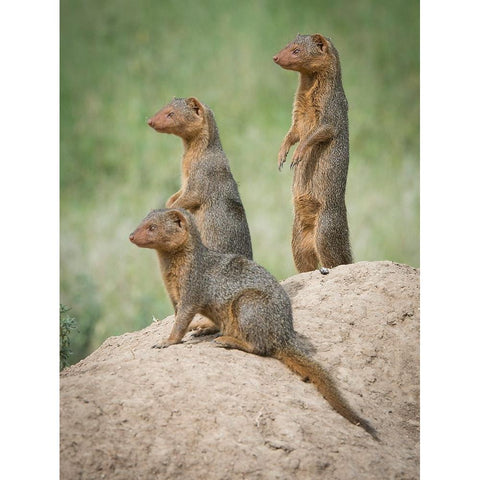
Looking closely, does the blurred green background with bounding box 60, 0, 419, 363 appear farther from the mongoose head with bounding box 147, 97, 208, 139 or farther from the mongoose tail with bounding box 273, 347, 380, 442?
the mongoose tail with bounding box 273, 347, 380, 442

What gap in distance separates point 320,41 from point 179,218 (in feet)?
5.28

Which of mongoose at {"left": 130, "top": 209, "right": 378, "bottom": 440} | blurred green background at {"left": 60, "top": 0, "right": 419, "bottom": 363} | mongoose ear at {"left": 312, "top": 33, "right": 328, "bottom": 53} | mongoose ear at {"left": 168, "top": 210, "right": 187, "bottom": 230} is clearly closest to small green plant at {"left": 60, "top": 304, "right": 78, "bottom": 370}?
blurred green background at {"left": 60, "top": 0, "right": 419, "bottom": 363}

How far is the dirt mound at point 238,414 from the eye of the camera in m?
4.58

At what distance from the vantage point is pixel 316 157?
6.29 meters

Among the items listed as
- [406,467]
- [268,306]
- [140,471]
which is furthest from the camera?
[268,306]

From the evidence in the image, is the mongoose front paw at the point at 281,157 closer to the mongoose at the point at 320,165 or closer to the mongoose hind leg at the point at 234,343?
the mongoose at the point at 320,165

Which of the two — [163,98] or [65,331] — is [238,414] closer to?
[65,331]

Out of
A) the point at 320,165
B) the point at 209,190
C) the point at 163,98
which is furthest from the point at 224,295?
the point at 320,165

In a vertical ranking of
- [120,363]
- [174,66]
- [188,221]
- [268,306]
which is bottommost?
[120,363]

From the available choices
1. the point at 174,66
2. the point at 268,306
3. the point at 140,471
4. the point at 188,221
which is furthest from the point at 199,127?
the point at 140,471

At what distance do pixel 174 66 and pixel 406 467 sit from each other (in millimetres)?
2794

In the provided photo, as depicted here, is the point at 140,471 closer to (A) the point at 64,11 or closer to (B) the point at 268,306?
(B) the point at 268,306

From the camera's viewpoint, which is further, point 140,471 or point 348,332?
point 348,332

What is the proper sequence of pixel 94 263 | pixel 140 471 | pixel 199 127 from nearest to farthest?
1. pixel 140 471
2. pixel 94 263
3. pixel 199 127
